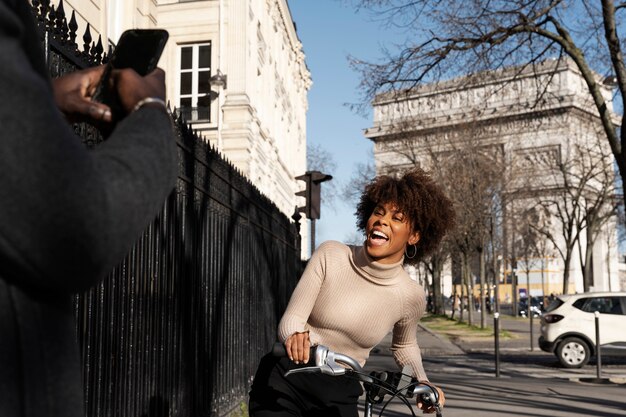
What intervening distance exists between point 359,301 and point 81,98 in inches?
88.5

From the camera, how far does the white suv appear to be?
55.1ft

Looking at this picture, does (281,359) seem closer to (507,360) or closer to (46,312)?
(46,312)

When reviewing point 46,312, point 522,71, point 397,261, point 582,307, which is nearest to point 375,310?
point 397,261

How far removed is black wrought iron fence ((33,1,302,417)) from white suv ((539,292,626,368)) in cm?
970

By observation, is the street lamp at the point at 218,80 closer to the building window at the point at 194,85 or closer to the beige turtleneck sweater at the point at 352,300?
the building window at the point at 194,85

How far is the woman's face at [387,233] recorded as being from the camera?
11.3ft

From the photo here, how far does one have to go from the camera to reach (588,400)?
35.1 ft

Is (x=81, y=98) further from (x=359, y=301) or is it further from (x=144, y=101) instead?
(x=359, y=301)

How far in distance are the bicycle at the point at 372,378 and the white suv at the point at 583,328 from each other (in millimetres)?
15155

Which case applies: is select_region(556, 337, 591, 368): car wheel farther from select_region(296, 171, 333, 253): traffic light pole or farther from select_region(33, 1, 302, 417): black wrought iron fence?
select_region(33, 1, 302, 417): black wrought iron fence

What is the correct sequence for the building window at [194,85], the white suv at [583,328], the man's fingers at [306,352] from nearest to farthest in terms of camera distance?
the man's fingers at [306,352] → the white suv at [583,328] → the building window at [194,85]

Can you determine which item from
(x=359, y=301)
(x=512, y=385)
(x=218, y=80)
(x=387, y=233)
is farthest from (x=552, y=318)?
(x=359, y=301)

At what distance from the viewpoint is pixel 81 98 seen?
1293mm

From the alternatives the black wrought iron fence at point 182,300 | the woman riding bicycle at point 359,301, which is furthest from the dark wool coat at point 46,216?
the black wrought iron fence at point 182,300
